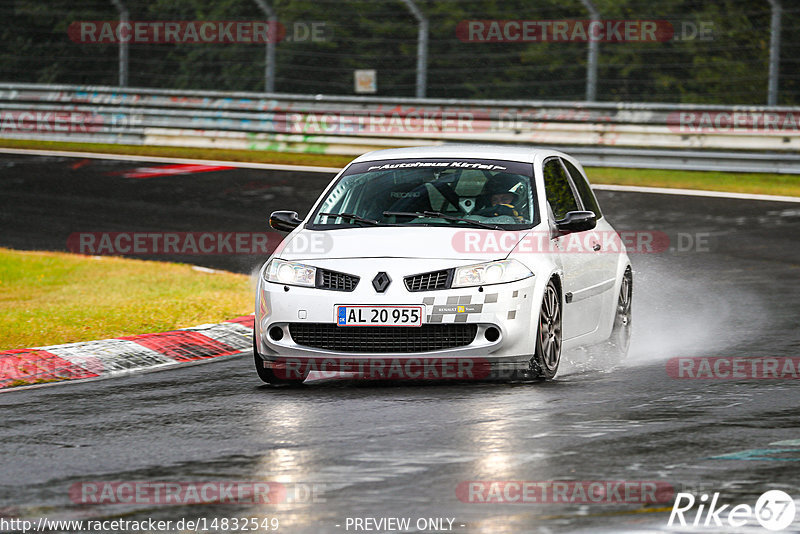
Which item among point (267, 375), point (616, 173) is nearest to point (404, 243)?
point (267, 375)

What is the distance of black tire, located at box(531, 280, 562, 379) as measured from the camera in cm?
864

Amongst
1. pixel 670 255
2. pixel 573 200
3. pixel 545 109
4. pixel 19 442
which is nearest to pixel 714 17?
pixel 545 109

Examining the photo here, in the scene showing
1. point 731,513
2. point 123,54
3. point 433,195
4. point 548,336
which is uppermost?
point 123,54

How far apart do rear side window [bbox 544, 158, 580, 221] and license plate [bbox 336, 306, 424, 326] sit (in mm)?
1709

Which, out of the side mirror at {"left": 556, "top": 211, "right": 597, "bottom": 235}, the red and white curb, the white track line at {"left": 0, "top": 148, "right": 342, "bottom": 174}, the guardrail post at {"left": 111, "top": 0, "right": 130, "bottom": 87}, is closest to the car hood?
the side mirror at {"left": 556, "top": 211, "right": 597, "bottom": 235}

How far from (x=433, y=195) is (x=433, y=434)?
2805 millimetres

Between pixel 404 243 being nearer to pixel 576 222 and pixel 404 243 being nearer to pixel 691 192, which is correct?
pixel 576 222

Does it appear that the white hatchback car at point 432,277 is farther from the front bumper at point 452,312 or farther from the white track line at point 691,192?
the white track line at point 691,192

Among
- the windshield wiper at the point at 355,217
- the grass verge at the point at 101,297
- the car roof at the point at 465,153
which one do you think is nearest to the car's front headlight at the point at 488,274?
the windshield wiper at the point at 355,217

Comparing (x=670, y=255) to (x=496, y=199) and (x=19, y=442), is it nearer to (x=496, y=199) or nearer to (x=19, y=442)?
(x=496, y=199)

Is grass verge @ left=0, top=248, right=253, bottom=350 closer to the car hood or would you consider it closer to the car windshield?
the car windshield

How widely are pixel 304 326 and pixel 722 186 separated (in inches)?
528

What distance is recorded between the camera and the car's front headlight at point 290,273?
862 centimetres

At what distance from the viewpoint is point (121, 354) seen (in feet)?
33.0
